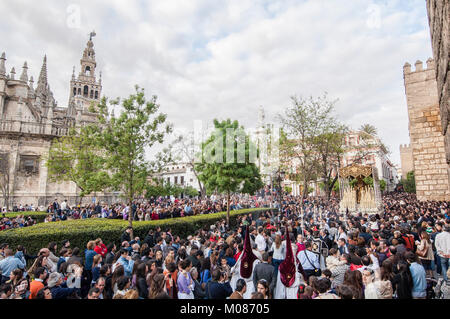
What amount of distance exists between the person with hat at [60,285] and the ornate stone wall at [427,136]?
1000 inches

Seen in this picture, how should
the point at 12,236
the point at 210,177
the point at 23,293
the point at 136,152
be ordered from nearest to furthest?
the point at 23,293 → the point at 12,236 → the point at 136,152 → the point at 210,177

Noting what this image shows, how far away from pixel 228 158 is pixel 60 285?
1114 cm

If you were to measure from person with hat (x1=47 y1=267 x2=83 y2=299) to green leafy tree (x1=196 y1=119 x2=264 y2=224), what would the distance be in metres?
10.2

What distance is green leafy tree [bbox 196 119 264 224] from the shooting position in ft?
49.4

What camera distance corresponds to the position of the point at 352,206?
916 inches

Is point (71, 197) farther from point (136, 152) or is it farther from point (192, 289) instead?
point (192, 289)

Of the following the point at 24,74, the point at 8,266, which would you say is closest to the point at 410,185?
the point at 8,266

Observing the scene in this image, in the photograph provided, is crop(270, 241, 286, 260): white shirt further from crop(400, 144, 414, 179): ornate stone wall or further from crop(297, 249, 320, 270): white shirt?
crop(400, 144, 414, 179): ornate stone wall

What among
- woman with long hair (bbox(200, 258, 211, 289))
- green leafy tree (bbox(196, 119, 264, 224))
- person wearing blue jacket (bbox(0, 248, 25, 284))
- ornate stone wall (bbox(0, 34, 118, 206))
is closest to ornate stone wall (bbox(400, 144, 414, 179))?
green leafy tree (bbox(196, 119, 264, 224))

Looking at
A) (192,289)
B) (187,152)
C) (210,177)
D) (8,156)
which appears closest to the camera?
(192,289)

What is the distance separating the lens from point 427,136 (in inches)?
826
